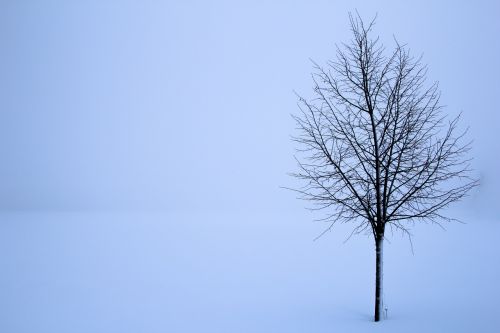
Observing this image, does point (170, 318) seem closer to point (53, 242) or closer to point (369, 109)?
point (369, 109)

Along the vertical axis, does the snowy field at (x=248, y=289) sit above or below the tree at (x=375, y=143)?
below

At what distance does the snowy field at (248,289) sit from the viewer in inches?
438

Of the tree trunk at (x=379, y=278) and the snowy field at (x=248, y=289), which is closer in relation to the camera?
the tree trunk at (x=379, y=278)

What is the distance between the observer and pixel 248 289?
16344mm

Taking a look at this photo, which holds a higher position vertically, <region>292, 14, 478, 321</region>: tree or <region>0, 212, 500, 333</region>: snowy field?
<region>292, 14, 478, 321</region>: tree

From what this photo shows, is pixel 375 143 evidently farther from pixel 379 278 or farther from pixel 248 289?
pixel 248 289

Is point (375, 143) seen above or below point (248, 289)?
above

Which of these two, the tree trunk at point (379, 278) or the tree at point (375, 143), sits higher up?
the tree at point (375, 143)

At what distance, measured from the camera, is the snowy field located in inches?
438

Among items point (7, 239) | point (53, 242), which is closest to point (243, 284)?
point (53, 242)

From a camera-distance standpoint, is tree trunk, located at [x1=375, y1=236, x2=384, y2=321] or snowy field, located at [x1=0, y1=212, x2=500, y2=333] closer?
tree trunk, located at [x1=375, y1=236, x2=384, y2=321]

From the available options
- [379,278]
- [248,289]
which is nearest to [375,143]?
[379,278]

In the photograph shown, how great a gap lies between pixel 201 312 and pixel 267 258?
12.7 meters

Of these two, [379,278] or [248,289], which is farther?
[248,289]
